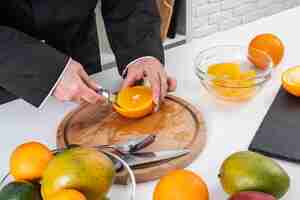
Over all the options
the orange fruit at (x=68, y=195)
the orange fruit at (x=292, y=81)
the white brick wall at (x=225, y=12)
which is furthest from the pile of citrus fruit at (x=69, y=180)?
the white brick wall at (x=225, y=12)

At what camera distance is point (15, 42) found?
0.91 meters

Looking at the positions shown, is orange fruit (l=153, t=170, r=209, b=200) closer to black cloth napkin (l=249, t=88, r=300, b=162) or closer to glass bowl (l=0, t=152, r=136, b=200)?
glass bowl (l=0, t=152, r=136, b=200)

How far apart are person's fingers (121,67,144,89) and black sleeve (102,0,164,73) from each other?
9 cm

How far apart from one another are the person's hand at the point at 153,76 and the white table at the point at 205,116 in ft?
0.17

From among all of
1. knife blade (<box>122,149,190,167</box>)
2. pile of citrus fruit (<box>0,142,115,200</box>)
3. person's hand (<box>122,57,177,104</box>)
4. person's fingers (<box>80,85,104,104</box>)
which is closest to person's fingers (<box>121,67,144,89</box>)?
person's hand (<box>122,57,177,104</box>)

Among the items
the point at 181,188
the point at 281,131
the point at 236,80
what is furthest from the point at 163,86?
the point at 181,188

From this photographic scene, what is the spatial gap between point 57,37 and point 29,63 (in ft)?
0.98

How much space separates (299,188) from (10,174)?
0.44 meters

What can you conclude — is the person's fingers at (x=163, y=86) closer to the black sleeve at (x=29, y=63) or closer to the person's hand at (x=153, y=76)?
the person's hand at (x=153, y=76)

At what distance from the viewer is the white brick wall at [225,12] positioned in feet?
8.12

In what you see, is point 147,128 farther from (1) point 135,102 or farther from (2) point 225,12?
(2) point 225,12

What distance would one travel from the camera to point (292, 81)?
3.17 feet

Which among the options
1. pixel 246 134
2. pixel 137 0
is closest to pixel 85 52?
pixel 137 0

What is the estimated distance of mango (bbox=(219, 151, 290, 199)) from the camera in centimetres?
67
